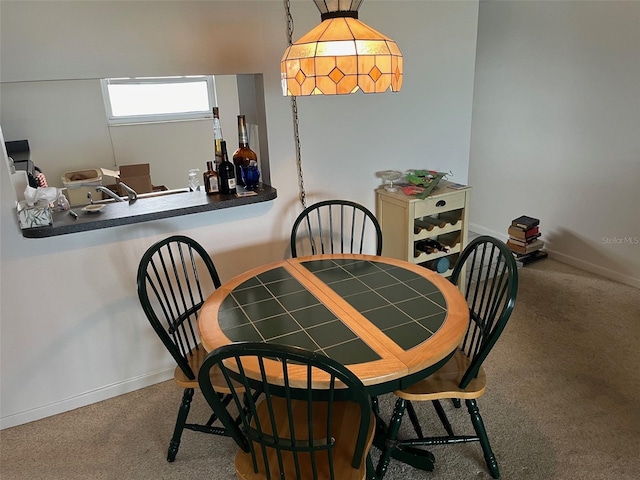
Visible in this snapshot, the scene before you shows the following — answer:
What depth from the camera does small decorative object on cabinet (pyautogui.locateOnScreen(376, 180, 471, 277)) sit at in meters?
2.78

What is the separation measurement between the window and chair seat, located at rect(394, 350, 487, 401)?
117 inches

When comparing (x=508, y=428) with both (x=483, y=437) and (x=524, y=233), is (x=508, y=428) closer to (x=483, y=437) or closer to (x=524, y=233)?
(x=483, y=437)

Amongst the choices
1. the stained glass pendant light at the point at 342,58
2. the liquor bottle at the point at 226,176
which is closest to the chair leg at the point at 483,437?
the stained glass pendant light at the point at 342,58

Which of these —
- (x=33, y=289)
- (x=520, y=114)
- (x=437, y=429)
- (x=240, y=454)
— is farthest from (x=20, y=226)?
(x=520, y=114)

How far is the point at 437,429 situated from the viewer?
2.16 meters

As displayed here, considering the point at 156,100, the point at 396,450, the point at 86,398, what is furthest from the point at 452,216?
the point at 156,100

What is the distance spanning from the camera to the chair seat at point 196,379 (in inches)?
68.2

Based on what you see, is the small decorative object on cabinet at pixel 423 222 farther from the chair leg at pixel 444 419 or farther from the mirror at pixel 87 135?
the mirror at pixel 87 135

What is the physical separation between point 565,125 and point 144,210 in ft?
10.4

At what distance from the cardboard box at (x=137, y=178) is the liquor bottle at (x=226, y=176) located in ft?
4.59

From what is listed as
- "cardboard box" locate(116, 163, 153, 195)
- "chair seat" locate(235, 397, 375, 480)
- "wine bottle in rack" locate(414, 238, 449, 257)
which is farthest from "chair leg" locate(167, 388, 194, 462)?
"cardboard box" locate(116, 163, 153, 195)

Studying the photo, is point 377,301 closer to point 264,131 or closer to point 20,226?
point 264,131

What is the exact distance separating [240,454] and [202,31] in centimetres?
183

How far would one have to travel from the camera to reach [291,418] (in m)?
1.30
